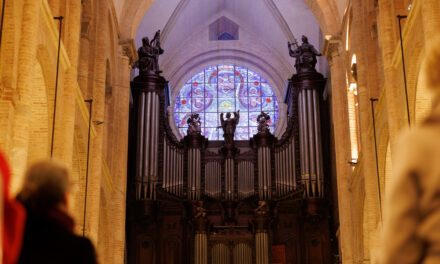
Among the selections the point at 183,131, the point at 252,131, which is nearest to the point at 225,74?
the point at 252,131

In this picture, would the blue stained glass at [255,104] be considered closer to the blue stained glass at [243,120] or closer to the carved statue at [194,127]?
the blue stained glass at [243,120]

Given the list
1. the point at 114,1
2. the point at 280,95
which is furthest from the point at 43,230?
the point at 280,95

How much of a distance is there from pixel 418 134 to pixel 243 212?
75.5ft

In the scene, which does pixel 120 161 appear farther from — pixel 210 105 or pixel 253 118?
pixel 253 118

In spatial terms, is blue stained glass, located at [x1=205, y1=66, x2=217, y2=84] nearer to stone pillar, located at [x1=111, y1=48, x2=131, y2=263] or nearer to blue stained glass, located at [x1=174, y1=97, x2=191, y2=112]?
blue stained glass, located at [x1=174, y1=97, x2=191, y2=112]

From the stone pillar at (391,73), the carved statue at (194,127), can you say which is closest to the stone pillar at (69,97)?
the stone pillar at (391,73)

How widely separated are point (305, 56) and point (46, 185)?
23.7 m

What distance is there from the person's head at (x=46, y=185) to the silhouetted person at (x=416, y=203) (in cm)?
131

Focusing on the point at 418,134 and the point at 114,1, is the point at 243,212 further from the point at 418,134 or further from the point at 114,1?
the point at 418,134

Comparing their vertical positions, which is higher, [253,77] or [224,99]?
[253,77]

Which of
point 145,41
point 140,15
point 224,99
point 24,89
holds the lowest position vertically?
point 24,89

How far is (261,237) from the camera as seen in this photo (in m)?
24.3

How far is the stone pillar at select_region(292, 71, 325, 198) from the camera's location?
81.9 feet

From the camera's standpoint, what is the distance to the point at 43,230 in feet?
10.8
